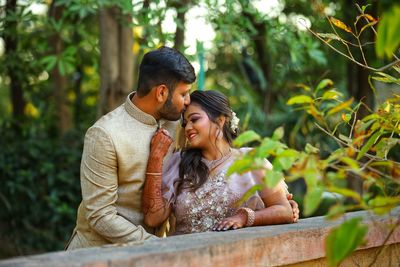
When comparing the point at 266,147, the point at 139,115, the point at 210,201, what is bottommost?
the point at 210,201

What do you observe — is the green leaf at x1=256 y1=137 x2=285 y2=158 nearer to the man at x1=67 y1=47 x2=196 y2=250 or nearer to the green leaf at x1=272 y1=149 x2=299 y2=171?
the green leaf at x1=272 y1=149 x2=299 y2=171

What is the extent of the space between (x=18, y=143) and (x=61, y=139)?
51 centimetres

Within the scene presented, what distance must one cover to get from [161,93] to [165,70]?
11 centimetres

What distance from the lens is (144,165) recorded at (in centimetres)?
338

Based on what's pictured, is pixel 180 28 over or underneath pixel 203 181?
Answer: over

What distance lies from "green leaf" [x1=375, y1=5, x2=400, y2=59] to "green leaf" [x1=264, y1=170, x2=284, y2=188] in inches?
20.6

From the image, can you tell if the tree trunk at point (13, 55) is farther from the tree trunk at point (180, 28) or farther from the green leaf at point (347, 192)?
the green leaf at point (347, 192)

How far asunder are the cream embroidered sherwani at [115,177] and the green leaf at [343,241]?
4.85ft

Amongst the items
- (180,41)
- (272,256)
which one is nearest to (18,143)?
(180,41)

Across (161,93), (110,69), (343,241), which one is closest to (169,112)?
(161,93)

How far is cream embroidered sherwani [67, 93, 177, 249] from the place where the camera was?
3.25 metres

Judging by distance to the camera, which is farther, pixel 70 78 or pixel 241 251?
pixel 70 78

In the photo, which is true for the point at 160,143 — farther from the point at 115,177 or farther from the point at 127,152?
the point at 115,177

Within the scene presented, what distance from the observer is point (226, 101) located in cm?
357
